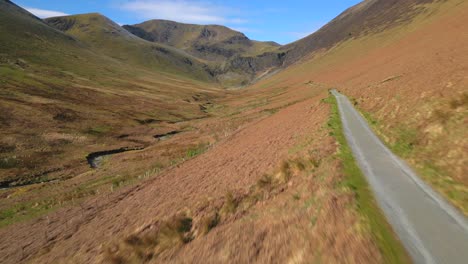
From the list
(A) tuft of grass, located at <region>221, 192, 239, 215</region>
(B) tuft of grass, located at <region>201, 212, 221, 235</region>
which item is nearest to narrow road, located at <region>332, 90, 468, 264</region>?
(A) tuft of grass, located at <region>221, 192, 239, 215</region>

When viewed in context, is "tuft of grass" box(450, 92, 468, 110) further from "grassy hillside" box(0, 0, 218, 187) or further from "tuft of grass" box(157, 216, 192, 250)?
"grassy hillside" box(0, 0, 218, 187)

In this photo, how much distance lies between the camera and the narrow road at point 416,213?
23.9 ft

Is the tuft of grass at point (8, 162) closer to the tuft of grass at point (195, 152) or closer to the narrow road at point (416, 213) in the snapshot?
the tuft of grass at point (195, 152)

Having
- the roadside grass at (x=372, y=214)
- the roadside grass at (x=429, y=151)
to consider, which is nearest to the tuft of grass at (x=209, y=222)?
the roadside grass at (x=372, y=214)

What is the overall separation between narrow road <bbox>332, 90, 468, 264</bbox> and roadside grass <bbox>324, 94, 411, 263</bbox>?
219 mm

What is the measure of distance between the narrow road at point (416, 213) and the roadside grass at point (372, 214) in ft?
0.72

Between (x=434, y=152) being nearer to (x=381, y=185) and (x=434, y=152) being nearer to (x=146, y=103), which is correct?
(x=381, y=185)

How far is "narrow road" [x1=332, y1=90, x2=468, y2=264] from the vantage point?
727cm

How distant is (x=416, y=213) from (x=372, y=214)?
1.44 m

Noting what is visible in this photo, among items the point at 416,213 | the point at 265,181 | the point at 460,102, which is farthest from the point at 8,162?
the point at 460,102

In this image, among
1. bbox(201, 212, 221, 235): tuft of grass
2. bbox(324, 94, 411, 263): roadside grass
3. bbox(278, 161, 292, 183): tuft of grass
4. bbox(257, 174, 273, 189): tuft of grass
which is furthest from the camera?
bbox(278, 161, 292, 183): tuft of grass

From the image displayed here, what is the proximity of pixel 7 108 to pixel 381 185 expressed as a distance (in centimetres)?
7774

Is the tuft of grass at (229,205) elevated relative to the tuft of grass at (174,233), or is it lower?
elevated

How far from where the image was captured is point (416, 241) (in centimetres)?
770
